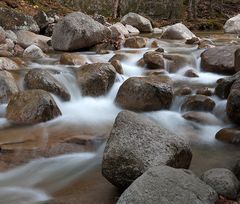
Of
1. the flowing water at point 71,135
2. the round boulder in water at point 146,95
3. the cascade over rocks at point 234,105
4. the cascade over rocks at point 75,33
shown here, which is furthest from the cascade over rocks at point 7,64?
the cascade over rocks at point 234,105

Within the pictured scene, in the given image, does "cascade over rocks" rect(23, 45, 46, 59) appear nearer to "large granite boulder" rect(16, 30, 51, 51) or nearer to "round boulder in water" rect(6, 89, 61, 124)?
"large granite boulder" rect(16, 30, 51, 51)

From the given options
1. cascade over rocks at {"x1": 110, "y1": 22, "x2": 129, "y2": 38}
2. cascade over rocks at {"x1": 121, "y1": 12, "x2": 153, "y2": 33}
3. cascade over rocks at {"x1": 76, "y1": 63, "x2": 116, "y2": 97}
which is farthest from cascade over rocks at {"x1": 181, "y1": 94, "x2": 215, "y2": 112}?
cascade over rocks at {"x1": 121, "y1": 12, "x2": 153, "y2": 33}

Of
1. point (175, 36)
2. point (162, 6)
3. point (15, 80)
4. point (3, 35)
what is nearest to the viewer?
point (15, 80)

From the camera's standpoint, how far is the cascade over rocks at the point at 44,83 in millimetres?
8320

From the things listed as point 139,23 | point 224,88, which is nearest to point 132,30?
point 139,23

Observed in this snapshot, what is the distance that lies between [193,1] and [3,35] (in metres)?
15.8

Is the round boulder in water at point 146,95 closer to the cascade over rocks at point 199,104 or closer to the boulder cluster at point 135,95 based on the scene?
the boulder cluster at point 135,95

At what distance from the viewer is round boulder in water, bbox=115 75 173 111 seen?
798 cm

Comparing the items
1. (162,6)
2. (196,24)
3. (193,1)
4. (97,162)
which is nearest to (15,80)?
(97,162)

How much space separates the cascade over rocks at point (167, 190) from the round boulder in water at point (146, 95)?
154 inches

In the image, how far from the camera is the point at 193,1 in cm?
2536

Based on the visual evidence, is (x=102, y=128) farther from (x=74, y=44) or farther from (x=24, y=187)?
(x=74, y=44)

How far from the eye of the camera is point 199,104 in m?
7.88

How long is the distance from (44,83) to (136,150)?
4089 millimetres
